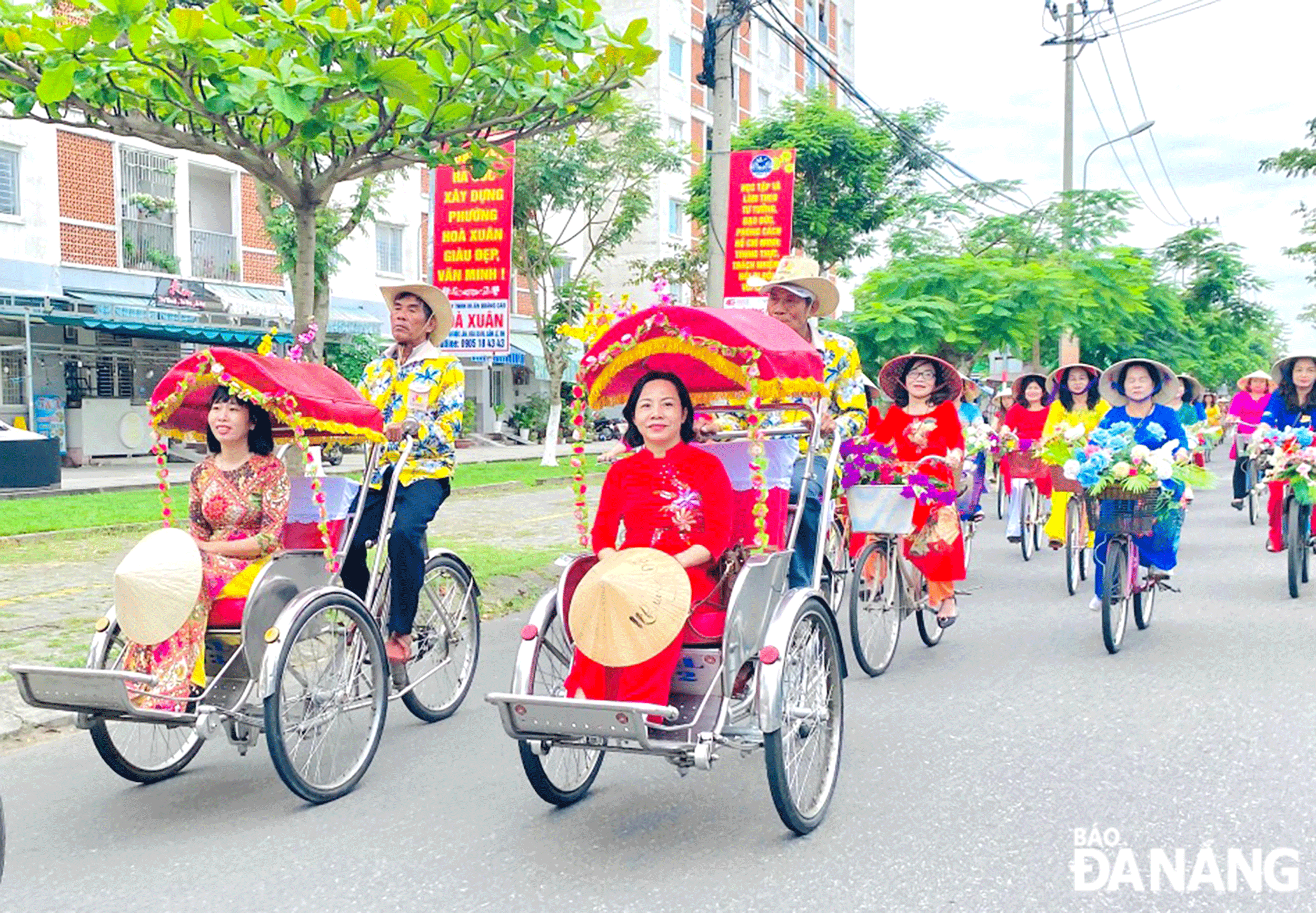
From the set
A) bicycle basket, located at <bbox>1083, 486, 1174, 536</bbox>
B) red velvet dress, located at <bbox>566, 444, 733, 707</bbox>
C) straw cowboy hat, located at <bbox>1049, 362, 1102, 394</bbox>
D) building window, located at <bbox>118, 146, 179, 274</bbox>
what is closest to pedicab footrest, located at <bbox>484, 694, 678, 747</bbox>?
red velvet dress, located at <bbox>566, 444, 733, 707</bbox>

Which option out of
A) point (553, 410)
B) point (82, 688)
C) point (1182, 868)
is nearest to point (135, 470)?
point (553, 410)

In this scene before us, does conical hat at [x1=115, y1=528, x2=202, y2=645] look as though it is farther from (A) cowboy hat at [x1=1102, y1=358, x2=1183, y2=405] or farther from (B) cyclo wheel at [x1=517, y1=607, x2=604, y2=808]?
(A) cowboy hat at [x1=1102, y1=358, x2=1183, y2=405]

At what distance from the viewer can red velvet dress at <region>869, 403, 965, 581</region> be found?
747 centimetres

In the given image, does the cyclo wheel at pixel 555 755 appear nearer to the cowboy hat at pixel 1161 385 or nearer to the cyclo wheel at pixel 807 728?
the cyclo wheel at pixel 807 728

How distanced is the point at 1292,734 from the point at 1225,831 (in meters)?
1.54

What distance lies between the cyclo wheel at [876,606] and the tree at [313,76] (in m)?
3.11

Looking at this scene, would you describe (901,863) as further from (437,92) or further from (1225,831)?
(437,92)

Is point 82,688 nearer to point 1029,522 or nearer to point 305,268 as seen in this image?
point 305,268

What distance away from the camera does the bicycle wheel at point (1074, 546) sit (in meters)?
9.99

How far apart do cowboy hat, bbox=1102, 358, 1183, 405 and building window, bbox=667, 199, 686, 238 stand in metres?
36.9

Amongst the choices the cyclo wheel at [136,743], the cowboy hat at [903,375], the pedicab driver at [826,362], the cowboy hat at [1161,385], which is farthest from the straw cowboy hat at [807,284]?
the cyclo wheel at [136,743]

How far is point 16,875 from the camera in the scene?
424 cm

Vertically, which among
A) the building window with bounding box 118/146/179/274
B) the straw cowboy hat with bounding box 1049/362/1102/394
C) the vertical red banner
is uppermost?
the building window with bounding box 118/146/179/274

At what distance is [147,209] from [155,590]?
2392cm
